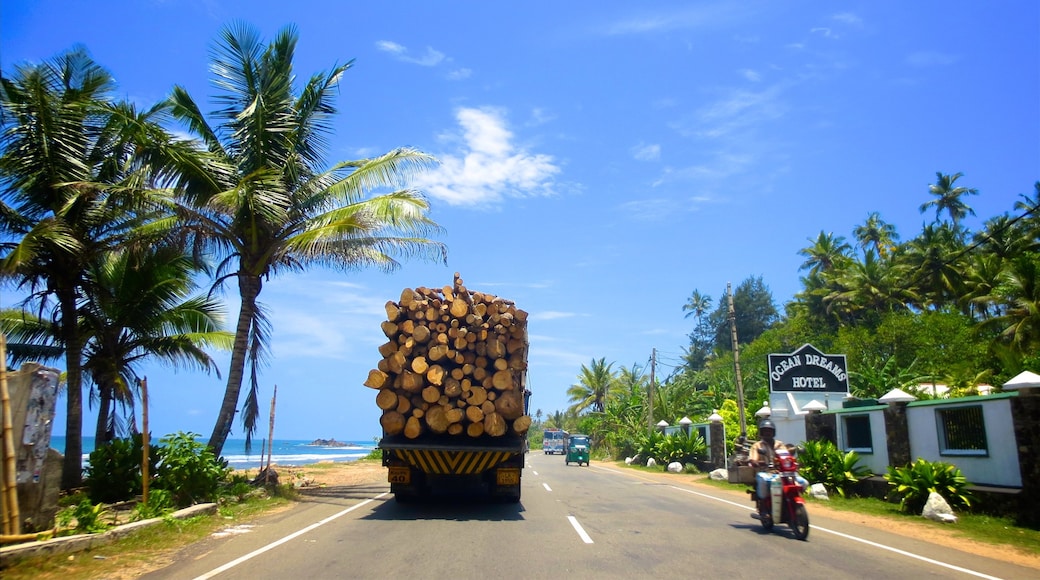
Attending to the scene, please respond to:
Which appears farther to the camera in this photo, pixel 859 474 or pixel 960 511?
pixel 859 474

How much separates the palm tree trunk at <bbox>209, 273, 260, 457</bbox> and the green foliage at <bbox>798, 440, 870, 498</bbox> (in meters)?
13.9

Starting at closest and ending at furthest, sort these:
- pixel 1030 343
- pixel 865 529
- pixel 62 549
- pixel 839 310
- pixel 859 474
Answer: pixel 62 549 → pixel 865 529 → pixel 859 474 → pixel 1030 343 → pixel 839 310

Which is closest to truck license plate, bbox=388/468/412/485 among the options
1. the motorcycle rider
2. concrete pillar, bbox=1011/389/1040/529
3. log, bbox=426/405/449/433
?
log, bbox=426/405/449/433

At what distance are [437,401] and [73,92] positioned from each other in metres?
9.70

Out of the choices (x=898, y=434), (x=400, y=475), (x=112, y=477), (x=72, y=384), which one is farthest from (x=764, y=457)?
(x=72, y=384)

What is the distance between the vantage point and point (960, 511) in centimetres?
1303

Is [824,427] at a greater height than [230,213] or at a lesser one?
lesser

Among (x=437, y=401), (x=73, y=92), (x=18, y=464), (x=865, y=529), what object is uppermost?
(x=73, y=92)

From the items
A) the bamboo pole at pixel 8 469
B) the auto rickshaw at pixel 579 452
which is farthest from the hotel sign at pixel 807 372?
the bamboo pole at pixel 8 469

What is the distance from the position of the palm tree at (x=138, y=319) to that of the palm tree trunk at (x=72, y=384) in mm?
959

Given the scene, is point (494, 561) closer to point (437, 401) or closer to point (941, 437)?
point (437, 401)

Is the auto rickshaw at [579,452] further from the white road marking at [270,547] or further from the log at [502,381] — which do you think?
the log at [502,381]

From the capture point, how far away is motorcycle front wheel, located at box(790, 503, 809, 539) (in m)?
9.60

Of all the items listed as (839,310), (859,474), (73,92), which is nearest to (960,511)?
(859,474)
